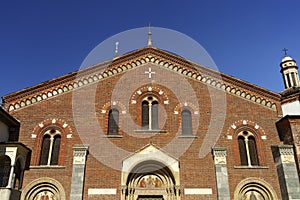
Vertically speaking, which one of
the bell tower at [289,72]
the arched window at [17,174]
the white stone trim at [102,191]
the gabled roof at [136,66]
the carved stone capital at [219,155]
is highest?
the bell tower at [289,72]

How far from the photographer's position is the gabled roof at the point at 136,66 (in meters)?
16.2

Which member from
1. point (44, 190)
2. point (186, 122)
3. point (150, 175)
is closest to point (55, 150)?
point (44, 190)

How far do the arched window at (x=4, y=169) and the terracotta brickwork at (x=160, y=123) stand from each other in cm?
86

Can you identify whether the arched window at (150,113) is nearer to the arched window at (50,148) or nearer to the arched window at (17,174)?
the arched window at (50,148)

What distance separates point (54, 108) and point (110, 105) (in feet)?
9.69

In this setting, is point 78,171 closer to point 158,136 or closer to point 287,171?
point 158,136

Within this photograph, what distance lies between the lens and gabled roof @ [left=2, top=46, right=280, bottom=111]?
16.2 metres

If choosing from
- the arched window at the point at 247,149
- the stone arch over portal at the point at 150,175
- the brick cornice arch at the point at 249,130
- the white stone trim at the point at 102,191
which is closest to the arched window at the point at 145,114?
the stone arch over portal at the point at 150,175

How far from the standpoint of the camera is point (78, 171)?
14.3m

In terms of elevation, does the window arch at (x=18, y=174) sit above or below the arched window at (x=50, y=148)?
below

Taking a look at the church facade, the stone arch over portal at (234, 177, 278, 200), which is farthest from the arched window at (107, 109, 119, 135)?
the stone arch over portal at (234, 177, 278, 200)

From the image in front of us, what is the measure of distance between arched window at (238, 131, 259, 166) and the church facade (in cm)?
5

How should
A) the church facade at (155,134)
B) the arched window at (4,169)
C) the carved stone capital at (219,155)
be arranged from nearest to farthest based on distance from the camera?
the arched window at (4,169)
the church facade at (155,134)
the carved stone capital at (219,155)

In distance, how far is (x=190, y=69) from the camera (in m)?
17.4
